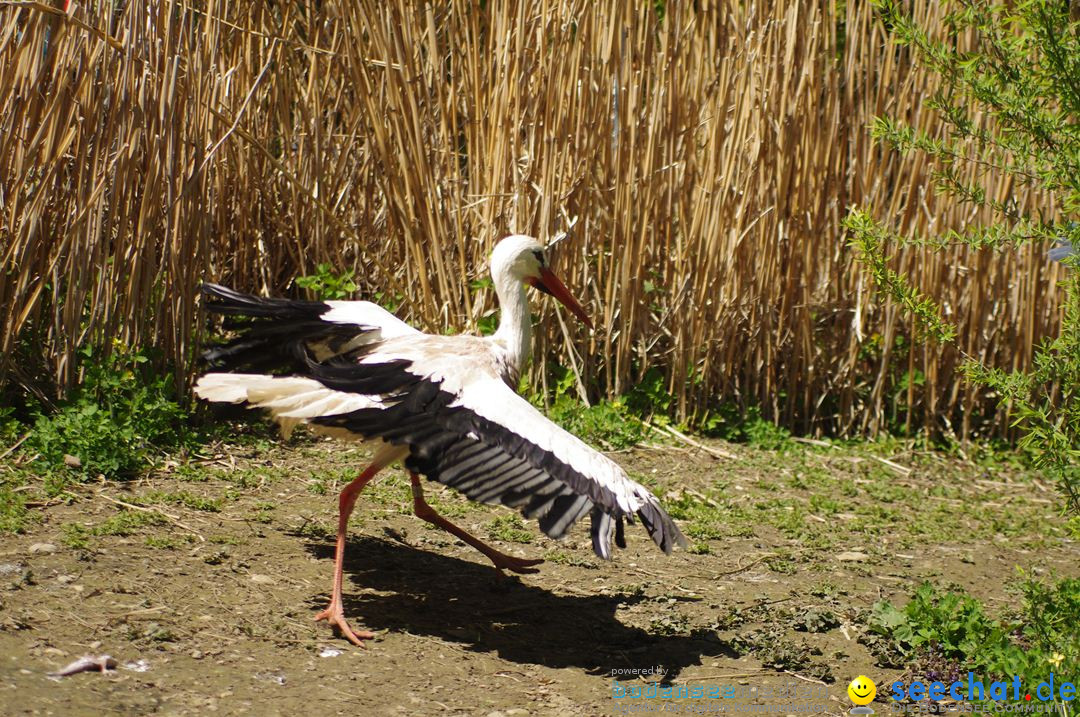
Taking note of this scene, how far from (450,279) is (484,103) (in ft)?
3.11

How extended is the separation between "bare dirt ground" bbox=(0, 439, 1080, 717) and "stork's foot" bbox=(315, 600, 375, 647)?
0.04 metres

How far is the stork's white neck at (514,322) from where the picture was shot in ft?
14.5

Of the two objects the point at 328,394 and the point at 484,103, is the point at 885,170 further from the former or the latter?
the point at 328,394

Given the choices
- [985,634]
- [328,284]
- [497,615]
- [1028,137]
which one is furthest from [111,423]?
[1028,137]

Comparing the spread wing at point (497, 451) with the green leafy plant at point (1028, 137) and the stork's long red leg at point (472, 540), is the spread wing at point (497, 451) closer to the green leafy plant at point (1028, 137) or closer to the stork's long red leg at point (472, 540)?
the stork's long red leg at point (472, 540)

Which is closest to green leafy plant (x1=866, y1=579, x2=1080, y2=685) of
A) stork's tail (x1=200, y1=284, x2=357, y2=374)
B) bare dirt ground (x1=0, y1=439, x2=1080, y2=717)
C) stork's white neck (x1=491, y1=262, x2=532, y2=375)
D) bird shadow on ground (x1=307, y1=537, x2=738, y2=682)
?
bare dirt ground (x1=0, y1=439, x2=1080, y2=717)

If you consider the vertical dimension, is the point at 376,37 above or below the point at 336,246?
above

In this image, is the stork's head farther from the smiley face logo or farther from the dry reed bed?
the smiley face logo

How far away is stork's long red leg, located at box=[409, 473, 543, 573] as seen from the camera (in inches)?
169

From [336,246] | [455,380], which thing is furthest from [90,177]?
[455,380]

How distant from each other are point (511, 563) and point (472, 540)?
0.18 m

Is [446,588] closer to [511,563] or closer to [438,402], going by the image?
[511,563]

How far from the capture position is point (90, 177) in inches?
184

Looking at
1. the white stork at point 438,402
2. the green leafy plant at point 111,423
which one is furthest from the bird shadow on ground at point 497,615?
the green leafy plant at point 111,423
